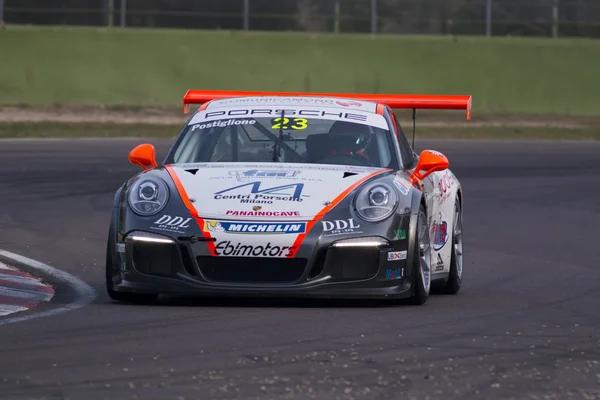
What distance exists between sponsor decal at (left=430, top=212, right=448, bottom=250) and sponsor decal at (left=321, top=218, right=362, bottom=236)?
3.27 feet

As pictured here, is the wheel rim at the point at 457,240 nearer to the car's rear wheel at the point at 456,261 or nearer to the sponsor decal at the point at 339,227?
the car's rear wheel at the point at 456,261

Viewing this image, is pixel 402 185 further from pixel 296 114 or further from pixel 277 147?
pixel 296 114

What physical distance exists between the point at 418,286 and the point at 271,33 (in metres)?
22.2

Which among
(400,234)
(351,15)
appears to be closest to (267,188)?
(400,234)

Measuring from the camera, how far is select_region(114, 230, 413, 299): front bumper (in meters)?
7.53

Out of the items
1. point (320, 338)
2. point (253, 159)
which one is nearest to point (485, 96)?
point (253, 159)

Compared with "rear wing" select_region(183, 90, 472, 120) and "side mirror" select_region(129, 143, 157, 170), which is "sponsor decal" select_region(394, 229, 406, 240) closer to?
"side mirror" select_region(129, 143, 157, 170)

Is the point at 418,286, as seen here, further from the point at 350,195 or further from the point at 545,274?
the point at 545,274

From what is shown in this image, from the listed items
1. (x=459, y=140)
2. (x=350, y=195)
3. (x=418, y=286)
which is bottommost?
(x=459, y=140)

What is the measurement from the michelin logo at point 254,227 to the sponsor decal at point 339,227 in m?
0.12

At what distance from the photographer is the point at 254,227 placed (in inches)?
295

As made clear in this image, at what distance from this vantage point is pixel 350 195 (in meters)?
7.77

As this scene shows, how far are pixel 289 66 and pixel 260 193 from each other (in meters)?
21.7

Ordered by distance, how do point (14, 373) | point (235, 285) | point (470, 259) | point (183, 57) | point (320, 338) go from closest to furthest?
point (14, 373)
point (320, 338)
point (235, 285)
point (470, 259)
point (183, 57)
